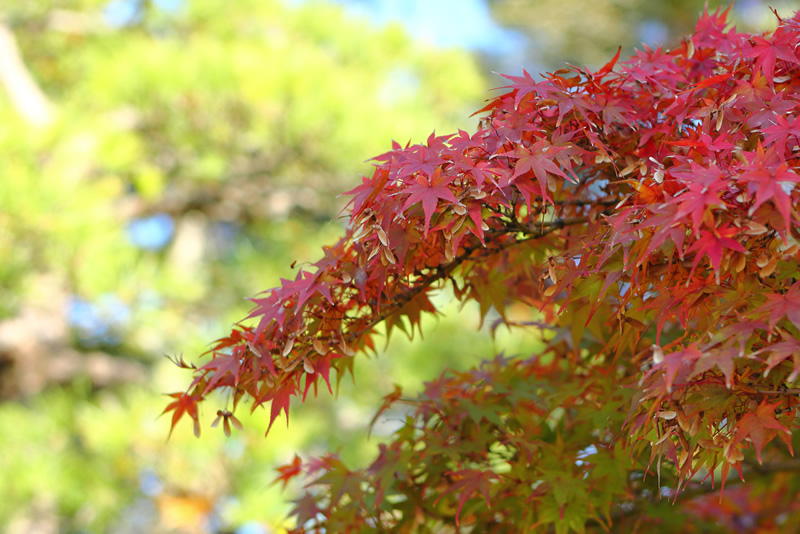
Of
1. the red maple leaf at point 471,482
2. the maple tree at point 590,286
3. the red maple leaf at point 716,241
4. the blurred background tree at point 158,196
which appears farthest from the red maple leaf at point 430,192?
the blurred background tree at point 158,196

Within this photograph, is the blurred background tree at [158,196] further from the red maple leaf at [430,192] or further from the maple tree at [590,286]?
the red maple leaf at [430,192]

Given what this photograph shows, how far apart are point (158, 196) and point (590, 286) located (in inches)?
84.0

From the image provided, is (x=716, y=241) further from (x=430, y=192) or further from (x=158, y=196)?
(x=158, y=196)

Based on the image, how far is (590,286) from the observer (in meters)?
0.51

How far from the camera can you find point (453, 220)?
0.50 meters

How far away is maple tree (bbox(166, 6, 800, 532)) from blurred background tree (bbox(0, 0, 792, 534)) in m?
1.31

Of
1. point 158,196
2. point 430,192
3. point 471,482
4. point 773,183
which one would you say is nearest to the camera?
point 773,183

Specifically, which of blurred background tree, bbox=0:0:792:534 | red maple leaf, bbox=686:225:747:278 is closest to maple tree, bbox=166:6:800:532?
red maple leaf, bbox=686:225:747:278

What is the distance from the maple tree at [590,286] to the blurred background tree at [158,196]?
1314 millimetres

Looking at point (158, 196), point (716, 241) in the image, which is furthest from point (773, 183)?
point (158, 196)

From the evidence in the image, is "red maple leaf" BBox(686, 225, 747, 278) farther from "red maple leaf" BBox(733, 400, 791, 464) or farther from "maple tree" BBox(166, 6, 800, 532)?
"red maple leaf" BBox(733, 400, 791, 464)

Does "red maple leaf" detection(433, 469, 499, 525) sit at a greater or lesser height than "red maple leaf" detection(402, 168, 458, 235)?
lesser

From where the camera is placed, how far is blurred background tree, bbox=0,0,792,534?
192 cm

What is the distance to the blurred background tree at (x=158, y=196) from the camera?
1.92 meters
